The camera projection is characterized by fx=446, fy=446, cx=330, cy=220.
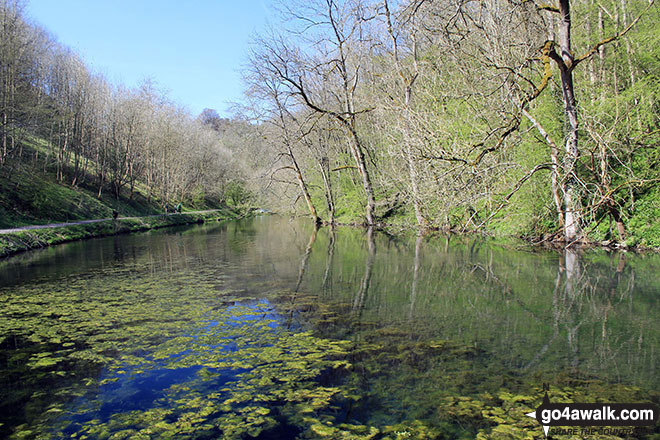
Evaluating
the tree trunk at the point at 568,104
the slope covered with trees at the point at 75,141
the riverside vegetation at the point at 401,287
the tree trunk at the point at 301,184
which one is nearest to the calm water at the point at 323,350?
the riverside vegetation at the point at 401,287

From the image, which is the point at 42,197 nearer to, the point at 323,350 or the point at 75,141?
the point at 75,141

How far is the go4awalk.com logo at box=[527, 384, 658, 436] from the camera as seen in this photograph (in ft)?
11.9

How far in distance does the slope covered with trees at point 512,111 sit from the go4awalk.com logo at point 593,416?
19.0 ft

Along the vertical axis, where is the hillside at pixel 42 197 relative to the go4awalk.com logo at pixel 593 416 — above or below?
above

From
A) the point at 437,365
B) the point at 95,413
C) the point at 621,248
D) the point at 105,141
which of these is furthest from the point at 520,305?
the point at 105,141

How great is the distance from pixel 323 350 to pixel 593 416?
285 cm

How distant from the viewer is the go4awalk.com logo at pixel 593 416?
3.63 metres

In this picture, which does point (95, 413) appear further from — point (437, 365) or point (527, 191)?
point (527, 191)

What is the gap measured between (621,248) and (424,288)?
7.53 metres

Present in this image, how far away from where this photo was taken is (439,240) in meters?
17.9

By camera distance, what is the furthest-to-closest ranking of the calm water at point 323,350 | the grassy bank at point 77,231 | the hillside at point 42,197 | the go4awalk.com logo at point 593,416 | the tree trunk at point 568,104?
the hillside at point 42,197 < the grassy bank at point 77,231 < the tree trunk at point 568,104 < the calm water at point 323,350 < the go4awalk.com logo at point 593,416

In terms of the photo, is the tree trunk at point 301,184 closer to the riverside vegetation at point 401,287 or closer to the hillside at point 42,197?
the riverside vegetation at point 401,287

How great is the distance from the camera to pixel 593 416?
12.5 ft

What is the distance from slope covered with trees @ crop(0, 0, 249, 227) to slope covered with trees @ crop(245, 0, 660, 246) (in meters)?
9.01
